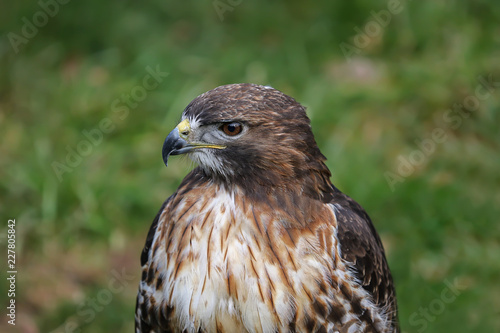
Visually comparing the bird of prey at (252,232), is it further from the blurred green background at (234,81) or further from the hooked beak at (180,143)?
the blurred green background at (234,81)

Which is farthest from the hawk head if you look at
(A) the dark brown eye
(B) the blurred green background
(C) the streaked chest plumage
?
(B) the blurred green background

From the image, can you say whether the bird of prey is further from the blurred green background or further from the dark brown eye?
the blurred green background

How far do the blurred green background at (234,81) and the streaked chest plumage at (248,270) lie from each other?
91.4 inches

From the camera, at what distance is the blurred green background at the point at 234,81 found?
20.2 feet

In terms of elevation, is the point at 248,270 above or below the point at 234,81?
below

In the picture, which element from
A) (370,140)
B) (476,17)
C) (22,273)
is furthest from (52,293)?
(476,17)

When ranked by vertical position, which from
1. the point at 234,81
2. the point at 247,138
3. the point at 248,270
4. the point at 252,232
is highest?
the point at 234,81

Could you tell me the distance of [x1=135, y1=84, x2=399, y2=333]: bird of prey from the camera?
3533 mm

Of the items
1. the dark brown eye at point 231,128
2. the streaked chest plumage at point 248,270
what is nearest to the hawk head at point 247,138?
the dark brown eye at point 231,128

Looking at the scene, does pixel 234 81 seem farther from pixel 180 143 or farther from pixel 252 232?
pixel 252 232

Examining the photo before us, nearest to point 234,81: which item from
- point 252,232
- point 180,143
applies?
point 180,143

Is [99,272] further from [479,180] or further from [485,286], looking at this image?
[479,180]

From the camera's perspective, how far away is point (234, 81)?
774 centimetres

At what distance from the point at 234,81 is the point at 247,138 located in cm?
424
